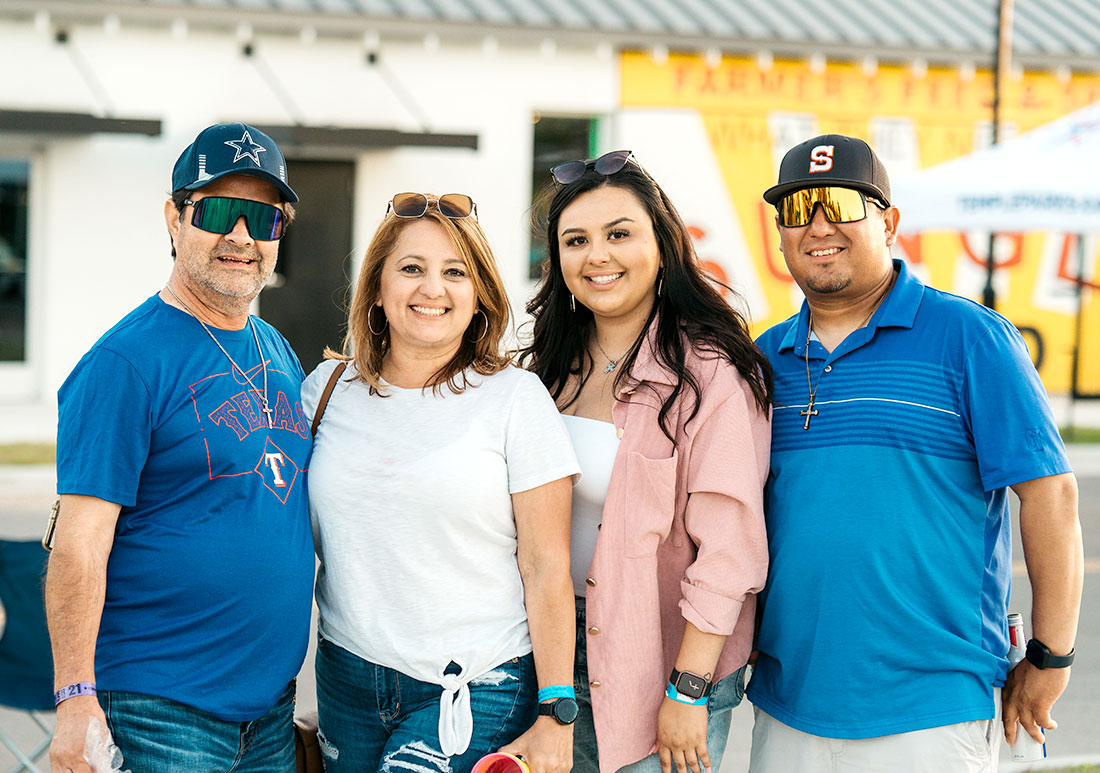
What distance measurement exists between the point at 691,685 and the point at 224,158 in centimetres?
179

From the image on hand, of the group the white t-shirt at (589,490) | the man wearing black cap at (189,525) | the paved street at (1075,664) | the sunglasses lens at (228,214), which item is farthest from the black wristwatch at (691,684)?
the paved street at (1075,664)

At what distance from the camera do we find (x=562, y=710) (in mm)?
2730

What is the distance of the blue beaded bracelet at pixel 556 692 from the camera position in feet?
9.02

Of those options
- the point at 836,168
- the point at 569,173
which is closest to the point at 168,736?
the point at 569,173

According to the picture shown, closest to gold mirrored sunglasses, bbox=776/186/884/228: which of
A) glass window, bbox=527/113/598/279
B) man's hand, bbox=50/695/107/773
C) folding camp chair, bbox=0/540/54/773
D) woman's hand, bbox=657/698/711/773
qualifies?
woman's hand, bbox=657/698/711/773

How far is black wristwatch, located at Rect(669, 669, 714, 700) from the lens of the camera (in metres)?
2.78

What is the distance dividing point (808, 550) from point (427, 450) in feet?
3.29

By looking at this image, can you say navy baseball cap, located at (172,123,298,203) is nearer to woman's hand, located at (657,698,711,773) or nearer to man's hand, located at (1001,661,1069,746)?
woman's hand, located at (657,698,711,773)

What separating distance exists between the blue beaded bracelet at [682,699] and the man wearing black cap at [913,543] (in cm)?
24

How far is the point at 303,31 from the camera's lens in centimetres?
1279

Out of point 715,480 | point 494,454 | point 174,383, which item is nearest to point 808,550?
point 715,480

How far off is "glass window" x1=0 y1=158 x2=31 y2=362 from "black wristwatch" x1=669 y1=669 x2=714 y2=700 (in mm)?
11918

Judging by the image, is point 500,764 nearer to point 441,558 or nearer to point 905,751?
point 441,558

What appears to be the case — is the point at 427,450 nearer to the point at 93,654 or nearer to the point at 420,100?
the point at 93,654
